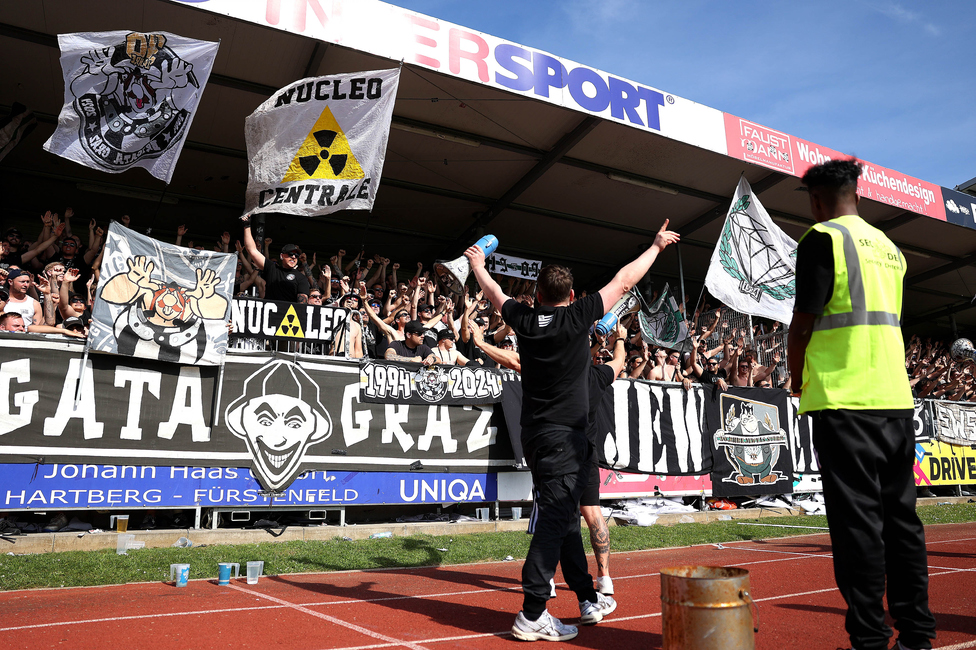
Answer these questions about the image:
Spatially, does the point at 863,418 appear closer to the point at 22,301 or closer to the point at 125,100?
the point at 125,100

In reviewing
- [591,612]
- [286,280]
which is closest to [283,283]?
[286,280]

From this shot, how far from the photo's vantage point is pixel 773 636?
3457mm

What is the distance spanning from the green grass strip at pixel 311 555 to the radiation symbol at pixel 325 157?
13.9 ft

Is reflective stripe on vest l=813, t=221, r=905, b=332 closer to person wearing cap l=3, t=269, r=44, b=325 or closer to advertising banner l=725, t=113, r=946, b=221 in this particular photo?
person wearing cap l=3, t=269, r=44, b=325

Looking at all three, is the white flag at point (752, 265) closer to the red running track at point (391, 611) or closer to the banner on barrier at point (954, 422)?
the red running track at point (391, 611)

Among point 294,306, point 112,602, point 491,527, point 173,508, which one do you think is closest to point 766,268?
point 491,527

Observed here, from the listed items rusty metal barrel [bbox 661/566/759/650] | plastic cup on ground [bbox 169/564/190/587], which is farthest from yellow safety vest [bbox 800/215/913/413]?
plastic cup on ground [bbox 169/564/190/587]

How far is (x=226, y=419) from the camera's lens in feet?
A: 24.3

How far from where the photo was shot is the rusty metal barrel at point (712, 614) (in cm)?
251

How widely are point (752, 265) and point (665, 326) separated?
164 inches

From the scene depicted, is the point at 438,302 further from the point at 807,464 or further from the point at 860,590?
the point at 860,590

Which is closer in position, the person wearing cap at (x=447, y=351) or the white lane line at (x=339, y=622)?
the white lane line at (x=339, y=622)

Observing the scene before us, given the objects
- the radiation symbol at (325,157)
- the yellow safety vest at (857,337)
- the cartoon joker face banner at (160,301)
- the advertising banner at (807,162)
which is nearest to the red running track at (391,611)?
the yellow safety vest at (857,337)

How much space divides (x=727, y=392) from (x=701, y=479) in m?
1.51
